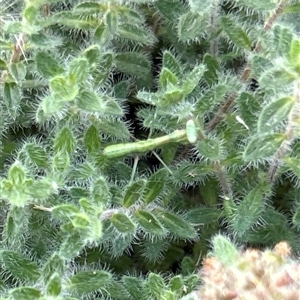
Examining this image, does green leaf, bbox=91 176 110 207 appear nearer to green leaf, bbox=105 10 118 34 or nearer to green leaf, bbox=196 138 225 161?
green leaf, bbox=196 138 225 161

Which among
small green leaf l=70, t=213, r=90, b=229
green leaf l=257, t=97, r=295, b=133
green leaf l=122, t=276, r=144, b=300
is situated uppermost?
green leaf l=257, t=97, r=295, b=133

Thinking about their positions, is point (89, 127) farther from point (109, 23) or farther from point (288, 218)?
point (288, 218)

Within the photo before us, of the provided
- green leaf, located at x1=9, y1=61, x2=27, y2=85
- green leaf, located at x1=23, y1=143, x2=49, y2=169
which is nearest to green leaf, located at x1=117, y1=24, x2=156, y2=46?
green leaf, located at x1=9, y1=61, x2=27, y2=85

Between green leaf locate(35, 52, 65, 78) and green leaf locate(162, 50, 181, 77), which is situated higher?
green leaf locate(162, 50, 181, 77)

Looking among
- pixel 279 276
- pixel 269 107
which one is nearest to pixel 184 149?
pixel 269 107

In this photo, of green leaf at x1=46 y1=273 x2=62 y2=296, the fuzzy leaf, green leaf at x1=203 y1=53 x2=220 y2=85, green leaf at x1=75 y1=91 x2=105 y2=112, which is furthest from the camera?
green leaf at x1=203 y1=53 x2=220 y2=85

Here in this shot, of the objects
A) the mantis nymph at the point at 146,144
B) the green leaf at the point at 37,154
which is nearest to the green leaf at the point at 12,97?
the green leaf at the point at 37,154
